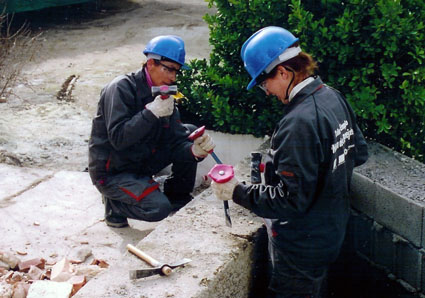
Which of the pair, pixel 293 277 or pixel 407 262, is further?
pixel 407 262

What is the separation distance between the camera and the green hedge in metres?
4.37

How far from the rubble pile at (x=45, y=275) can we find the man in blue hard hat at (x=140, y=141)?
58 cm

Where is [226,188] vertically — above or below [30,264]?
above

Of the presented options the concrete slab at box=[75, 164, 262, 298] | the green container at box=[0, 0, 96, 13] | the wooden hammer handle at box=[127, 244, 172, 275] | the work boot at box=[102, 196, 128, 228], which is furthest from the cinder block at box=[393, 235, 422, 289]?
the green container at box=[0, 0, 96, 13]

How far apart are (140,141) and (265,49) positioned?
1.90 meters

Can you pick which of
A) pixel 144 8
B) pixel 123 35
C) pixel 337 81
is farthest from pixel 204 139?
pixel 144 8

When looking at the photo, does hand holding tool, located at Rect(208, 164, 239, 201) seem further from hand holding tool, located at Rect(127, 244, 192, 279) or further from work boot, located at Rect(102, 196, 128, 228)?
work boot, located at Rect(102, 196, 128, 228)

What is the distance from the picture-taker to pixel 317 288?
342cm

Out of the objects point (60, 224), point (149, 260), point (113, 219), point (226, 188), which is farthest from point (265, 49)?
point (60, 224)

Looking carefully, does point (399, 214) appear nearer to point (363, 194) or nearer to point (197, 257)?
point (363, 194)

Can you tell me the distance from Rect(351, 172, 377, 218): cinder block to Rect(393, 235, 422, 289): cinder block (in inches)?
10.3

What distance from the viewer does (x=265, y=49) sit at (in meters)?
3.16

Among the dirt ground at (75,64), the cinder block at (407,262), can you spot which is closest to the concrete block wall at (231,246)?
the cinder block at (407,262)

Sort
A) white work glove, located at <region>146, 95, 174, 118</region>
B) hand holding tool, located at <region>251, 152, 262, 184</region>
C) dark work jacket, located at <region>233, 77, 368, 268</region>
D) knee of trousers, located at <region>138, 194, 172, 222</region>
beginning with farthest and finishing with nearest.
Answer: knee of trousers, located at <region>138, 194, 172, 222</region> < white work glove, located at <region>146, 95, 174, 118</region> < hand holding tool, located at <region>251, 152, 262, 184</region> < dark work jacket, located at <region>233, 77, 368, 268</region>
